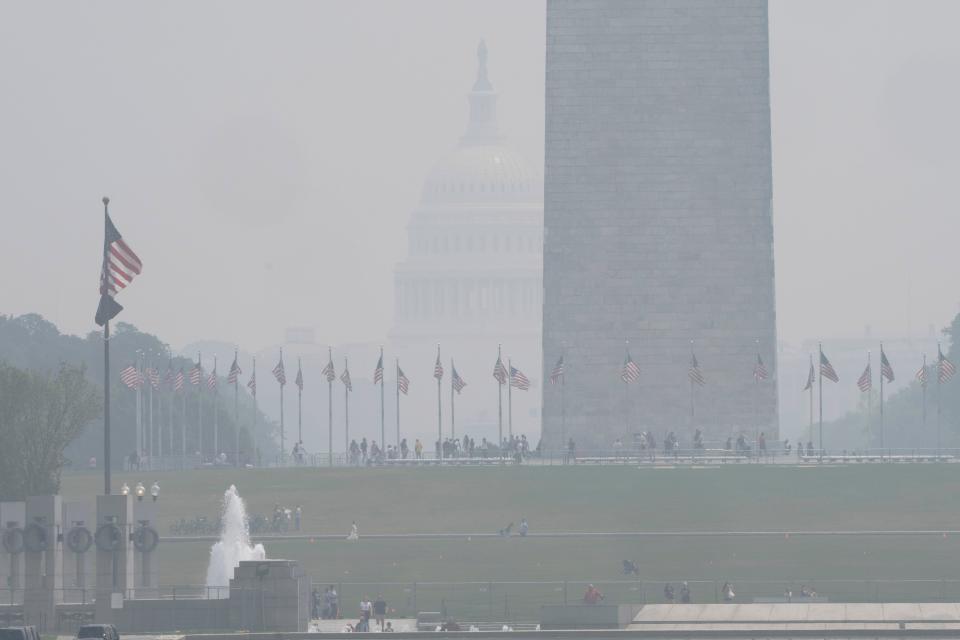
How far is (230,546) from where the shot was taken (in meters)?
101

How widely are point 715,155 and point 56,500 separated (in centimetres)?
6040

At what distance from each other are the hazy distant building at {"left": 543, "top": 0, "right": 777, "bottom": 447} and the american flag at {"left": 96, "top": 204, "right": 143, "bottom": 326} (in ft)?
186

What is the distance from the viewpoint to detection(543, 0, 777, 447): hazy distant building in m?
137

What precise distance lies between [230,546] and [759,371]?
1423 inches

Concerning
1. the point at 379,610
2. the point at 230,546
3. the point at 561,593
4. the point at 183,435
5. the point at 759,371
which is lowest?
the point at 379,610

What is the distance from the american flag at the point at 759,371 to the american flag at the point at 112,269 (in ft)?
174

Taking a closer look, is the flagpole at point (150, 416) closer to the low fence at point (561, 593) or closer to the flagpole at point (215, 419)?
the flagpole at point (215, 419)

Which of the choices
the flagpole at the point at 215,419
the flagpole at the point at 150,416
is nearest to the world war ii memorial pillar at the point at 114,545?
the flagpole at the point at 150,416

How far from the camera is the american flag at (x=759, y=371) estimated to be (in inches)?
5197

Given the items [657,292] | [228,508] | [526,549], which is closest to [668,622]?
[526,549]

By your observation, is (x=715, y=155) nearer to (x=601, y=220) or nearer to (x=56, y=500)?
(x=601, y=220)

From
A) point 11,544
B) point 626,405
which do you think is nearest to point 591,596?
point 11,544

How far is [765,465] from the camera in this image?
122 meters

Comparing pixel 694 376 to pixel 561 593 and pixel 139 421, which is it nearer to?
pixel 139 421
